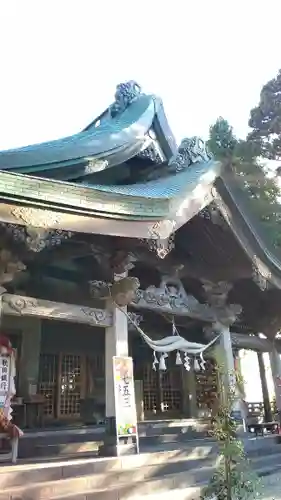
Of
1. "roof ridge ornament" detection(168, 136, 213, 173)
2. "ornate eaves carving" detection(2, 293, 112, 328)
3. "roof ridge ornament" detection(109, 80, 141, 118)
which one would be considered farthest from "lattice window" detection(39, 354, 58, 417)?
"roof ridge ornament" detection(109, 80, 141, 118)

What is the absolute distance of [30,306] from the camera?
6.62 meters

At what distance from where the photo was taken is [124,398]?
271 inches

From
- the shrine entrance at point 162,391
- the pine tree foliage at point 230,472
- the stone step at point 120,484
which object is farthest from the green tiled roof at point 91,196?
the shrine entrance at point 162,391

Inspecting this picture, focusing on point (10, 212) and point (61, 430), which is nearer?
point (10, 212)

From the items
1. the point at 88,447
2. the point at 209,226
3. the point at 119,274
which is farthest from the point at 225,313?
the point at 88,447

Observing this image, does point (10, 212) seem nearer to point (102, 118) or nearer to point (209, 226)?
point (209, 226)

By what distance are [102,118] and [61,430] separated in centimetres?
866

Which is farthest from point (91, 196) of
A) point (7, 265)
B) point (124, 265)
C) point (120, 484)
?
point (120, 484)

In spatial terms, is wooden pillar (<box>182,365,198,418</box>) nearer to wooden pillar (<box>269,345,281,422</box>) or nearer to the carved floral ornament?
wooden pillar (<box>269,345,281,422</box>)

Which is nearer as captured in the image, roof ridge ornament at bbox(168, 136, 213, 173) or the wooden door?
roof ridge ornament at bbox(168, 136, 213, 173)

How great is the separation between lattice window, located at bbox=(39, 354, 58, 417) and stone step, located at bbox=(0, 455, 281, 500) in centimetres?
374

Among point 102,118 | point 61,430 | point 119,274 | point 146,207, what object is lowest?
point 61,430

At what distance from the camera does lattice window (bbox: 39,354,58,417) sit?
968 cm

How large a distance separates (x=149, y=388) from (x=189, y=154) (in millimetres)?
6115
